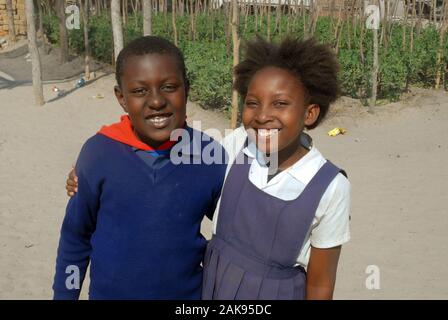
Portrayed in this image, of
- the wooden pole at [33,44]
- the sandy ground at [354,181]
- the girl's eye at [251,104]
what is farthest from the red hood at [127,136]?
the wooden pole at [33,44]

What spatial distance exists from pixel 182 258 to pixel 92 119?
7.56 meters

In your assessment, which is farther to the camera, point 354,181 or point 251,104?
point 354,181

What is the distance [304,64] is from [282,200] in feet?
1.37

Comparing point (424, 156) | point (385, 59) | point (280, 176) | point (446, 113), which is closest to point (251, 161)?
point (280, 176)

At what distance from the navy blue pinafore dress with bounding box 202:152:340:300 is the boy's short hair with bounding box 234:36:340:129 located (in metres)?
0.24

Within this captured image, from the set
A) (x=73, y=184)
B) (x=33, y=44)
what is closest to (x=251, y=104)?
(x=73, y=184)

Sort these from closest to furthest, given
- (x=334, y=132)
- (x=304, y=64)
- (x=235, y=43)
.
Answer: (x=304, y=64)
(x=235, y=43)
(x=334, y=132)

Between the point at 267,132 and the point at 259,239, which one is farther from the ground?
the point at 267,132

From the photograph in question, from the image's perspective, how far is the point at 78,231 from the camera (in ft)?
5.30

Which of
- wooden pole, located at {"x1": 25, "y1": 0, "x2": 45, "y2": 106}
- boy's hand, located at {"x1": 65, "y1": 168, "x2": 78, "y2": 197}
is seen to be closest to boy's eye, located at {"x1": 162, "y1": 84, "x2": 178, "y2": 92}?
boy's hand, located at {"x1": 65, "y1": 168, "x2": 78, "y2": 197}

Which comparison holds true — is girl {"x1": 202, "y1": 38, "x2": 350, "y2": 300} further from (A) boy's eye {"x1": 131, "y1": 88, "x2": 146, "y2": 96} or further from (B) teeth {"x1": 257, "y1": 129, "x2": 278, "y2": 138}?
(A) boy's eye {"x1": 131, "y1": 88, "x2": 146, "y2": 96}

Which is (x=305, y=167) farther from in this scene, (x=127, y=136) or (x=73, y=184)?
(x=73, y=184)

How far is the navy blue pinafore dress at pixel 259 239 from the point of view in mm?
1469
